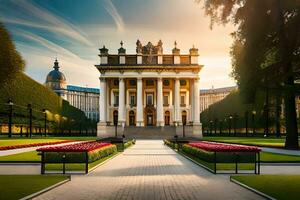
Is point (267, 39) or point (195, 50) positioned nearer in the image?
point (267, 39)

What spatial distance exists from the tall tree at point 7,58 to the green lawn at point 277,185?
3510cm

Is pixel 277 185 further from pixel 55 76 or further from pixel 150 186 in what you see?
pixel 55 76

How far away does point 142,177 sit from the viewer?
1678cm

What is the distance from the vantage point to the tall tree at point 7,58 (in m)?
44.7

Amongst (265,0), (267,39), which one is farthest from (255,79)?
(265,0)

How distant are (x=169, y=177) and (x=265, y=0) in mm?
7644

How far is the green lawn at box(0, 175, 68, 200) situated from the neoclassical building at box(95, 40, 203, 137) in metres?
72.0

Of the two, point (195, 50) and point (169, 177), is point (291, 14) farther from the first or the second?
point (195, 50)

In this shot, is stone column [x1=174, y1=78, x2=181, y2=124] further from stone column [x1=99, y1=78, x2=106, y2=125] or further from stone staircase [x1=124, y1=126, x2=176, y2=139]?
stone column [x1=99, y1=78, x2=106, y2=125]

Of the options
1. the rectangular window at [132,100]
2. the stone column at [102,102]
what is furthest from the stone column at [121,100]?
the rectangular window at [132,100]

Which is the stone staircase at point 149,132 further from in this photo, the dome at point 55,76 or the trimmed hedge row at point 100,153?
the dome at point 55,76

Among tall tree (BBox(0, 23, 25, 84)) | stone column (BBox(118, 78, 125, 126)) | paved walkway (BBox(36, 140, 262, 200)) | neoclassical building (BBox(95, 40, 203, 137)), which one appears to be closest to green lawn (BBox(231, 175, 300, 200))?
paved walkway (BBox(36, 140, 262, 200))

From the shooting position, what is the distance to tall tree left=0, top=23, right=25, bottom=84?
1761 inches

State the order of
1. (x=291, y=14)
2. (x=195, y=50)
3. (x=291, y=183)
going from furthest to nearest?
1. (x=195, y=50)
2. (x=291, y=14)
3. (x=291, y=183)
